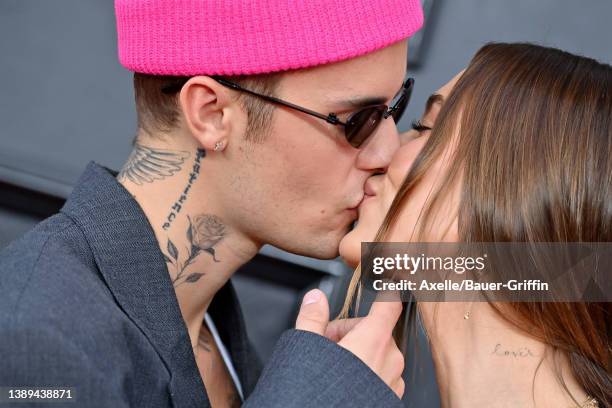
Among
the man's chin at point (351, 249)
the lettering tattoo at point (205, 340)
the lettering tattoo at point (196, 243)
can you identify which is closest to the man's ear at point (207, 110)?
the lettering tattoo at point (196, 243)

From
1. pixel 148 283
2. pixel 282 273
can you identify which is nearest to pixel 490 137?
pixel 148 283

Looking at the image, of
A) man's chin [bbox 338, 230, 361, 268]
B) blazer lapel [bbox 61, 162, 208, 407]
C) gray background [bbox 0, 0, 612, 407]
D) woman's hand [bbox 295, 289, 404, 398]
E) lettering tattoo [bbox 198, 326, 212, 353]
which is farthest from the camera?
gray background [bbox 0, 0, 612, 407]

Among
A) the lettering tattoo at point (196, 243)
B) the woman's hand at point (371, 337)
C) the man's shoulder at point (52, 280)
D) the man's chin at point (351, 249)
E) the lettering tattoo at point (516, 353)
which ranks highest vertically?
the lettering tattoo at point (516, 353)

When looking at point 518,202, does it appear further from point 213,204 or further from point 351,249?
point 213,204

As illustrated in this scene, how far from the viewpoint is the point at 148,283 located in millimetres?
1978

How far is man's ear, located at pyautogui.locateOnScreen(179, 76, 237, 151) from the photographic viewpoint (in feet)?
6.69

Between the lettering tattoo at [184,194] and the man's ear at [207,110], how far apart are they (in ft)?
0.11

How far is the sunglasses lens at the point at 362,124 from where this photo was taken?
6.89ft

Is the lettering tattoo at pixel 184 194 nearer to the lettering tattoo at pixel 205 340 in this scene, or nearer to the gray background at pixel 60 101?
the lettering tattoo at pixel 205 340

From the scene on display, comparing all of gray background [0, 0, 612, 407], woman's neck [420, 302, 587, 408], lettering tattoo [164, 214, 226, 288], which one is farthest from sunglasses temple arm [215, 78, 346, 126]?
gray background [0, 0, 612, 407]

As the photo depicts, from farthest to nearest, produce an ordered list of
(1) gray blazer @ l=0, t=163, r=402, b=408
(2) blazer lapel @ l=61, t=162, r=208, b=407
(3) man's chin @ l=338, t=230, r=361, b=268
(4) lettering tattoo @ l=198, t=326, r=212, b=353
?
(4) lettering tattoo @ l=198, t=326, r=212, b=353, (3) man's chin @ l=338, t=230, r=361, b=268, (2) blazer lapel @ l=61, t=162, r=208, b=407, (1) gray blazer @ l=0, t=163, r=402, b=408

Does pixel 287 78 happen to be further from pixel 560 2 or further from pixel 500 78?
pixel 560 2

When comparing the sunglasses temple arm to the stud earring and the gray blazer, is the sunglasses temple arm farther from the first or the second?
the gray blazer

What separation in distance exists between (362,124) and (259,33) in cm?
39
